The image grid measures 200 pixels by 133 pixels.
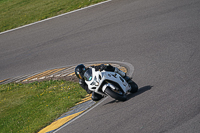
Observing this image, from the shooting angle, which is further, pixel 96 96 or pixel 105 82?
pixel 96 96

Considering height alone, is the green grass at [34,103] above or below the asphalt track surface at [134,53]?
below

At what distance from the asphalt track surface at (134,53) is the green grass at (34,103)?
4.05ft

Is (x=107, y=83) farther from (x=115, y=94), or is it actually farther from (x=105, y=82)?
(x=115, y=94)

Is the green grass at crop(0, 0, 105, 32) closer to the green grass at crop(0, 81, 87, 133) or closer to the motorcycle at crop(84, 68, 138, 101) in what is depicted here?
the green grass at crop(0, 81, 87, 133)

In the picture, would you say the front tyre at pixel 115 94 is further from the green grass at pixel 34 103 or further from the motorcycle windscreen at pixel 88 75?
the green grass at pixel 34 103

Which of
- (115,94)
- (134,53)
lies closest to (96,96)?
(115,94)

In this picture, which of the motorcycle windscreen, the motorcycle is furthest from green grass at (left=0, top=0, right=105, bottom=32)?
the motorcycle

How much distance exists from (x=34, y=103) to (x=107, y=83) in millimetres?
4129

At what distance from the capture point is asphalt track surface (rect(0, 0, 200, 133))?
6.31 meters

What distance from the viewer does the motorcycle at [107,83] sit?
24.1 feet

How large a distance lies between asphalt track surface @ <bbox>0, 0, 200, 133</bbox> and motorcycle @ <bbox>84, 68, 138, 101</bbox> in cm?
31

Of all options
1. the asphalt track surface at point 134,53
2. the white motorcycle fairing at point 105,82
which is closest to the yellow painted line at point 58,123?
the asphalt track surface at point 134,53

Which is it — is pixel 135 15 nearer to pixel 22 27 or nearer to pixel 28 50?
pixel 28 50

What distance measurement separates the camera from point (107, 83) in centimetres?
741
